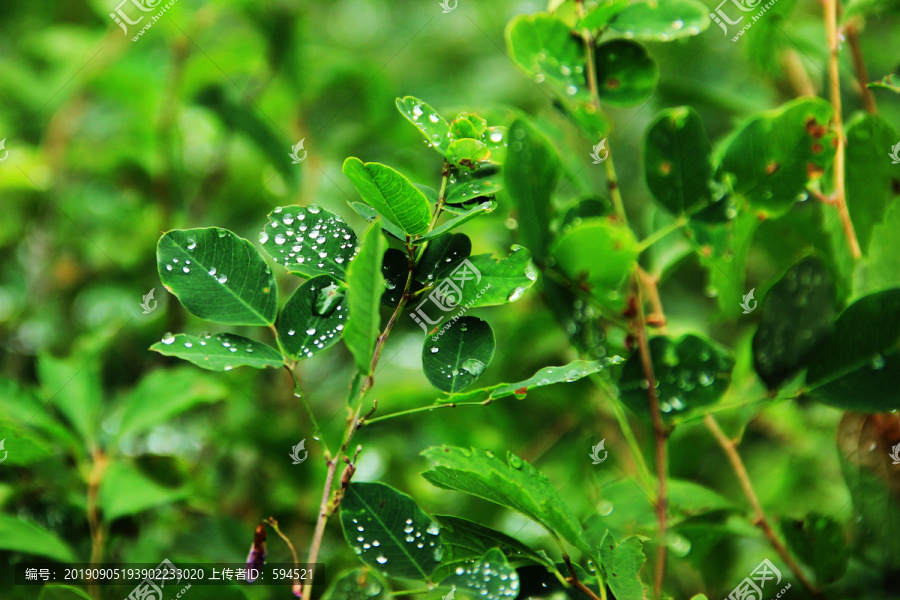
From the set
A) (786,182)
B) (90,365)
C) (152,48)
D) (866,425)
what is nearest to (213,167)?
(152,48)

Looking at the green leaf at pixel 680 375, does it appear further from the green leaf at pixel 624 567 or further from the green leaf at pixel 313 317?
the green leaf at pixel 313 317

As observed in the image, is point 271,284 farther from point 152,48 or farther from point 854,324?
point 152,48

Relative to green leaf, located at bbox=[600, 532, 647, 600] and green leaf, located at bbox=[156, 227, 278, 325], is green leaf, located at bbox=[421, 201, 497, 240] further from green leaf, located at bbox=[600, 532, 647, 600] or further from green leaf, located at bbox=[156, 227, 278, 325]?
green leaf, located at bbox=[600, 532, 647, 600]

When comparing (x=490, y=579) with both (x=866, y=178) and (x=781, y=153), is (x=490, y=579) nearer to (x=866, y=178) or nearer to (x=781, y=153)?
(x=781, y=153)

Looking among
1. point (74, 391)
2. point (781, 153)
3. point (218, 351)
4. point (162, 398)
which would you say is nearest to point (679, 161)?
point (781, 153)

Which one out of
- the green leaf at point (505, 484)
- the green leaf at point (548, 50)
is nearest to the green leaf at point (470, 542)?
the green leaf at point (505, 484)

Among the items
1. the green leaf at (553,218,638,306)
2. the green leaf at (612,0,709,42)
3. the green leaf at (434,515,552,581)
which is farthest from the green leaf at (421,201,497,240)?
the green leaf at (612,0,709,42)
